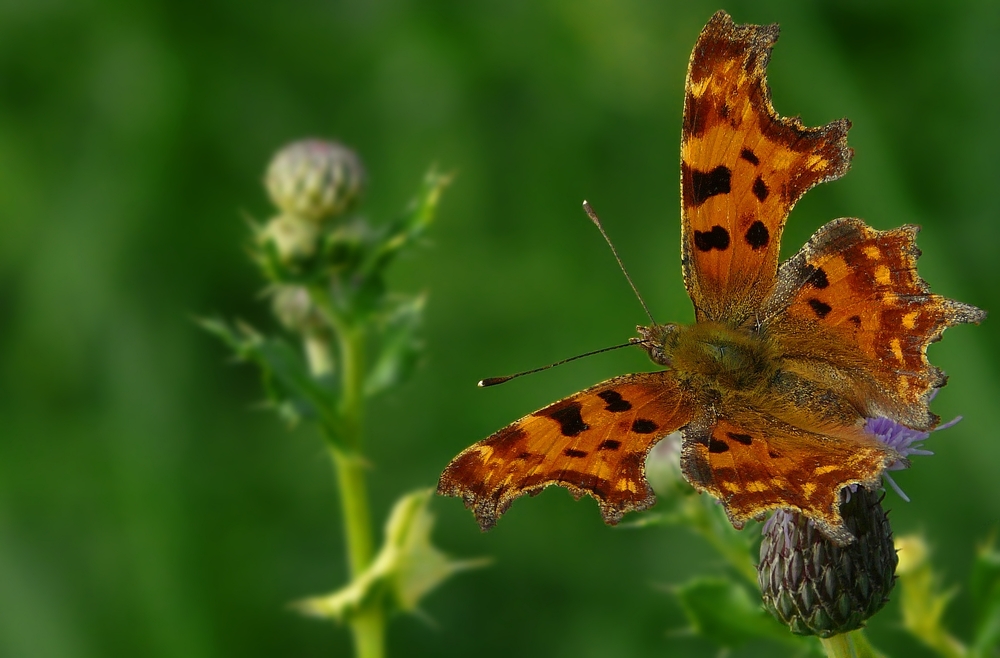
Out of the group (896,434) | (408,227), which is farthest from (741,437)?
(408,227)

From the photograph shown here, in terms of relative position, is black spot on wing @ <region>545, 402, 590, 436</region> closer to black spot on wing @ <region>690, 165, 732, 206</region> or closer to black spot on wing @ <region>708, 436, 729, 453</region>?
black spot on wing @ <region>708, 436, 729, 453</region>

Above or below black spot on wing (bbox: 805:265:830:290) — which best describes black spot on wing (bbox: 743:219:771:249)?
above

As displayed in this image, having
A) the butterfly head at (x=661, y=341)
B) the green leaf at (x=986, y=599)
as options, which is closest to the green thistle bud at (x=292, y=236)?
the butterfly head at (x=661, y=341)

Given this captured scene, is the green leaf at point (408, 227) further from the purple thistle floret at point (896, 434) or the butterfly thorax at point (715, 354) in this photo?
the purple thistle floret at point (896, 434)

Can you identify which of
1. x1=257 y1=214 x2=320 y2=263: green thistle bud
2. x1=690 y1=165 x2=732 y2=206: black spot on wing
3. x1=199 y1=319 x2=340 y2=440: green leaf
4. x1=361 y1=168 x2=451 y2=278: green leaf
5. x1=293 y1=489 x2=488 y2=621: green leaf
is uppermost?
x1=257 y1=214 x2=320 y2=263: green thistle bud

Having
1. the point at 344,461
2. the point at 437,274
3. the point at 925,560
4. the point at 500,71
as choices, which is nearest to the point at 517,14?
the point at 500,71

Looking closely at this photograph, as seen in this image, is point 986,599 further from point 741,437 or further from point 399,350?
point 399,350

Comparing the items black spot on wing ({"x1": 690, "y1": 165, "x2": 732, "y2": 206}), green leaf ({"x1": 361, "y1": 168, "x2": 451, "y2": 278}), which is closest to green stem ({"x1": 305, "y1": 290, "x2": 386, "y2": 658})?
green leaf ({"x1": 361, "y1": 168, "x2": 451, "y2": 278})
